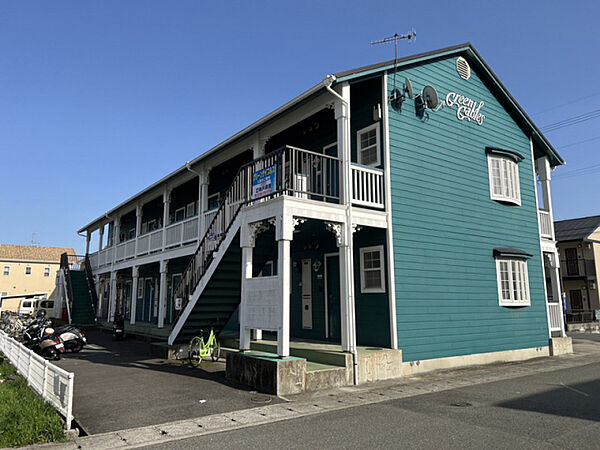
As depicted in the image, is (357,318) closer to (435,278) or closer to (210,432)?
(435,278)

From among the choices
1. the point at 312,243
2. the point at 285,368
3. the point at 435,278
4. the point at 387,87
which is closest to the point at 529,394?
the point at 435,278

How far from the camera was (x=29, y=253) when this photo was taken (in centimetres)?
5519

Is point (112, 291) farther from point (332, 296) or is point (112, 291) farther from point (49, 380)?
point (49, 380)

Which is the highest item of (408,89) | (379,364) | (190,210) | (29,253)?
(29,253)

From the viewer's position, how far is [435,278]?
11.6 m

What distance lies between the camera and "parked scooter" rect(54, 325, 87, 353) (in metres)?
14.8

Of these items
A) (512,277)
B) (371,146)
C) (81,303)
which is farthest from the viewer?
(81,303)

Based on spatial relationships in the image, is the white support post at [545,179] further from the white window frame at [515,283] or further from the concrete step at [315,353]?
the concrete step at [315,353]

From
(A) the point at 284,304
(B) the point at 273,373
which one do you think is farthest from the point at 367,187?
(B) the point at 273,373

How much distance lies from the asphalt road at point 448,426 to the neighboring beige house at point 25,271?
55236mm

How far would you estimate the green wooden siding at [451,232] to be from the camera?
437 inches

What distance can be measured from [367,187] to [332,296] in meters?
3.64

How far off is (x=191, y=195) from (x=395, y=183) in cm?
1258

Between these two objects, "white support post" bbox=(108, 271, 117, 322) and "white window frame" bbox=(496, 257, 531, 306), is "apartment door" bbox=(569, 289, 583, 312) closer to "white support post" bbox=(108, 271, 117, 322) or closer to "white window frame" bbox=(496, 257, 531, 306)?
"white window frame" bbox=(496, 257, 531, 306)
